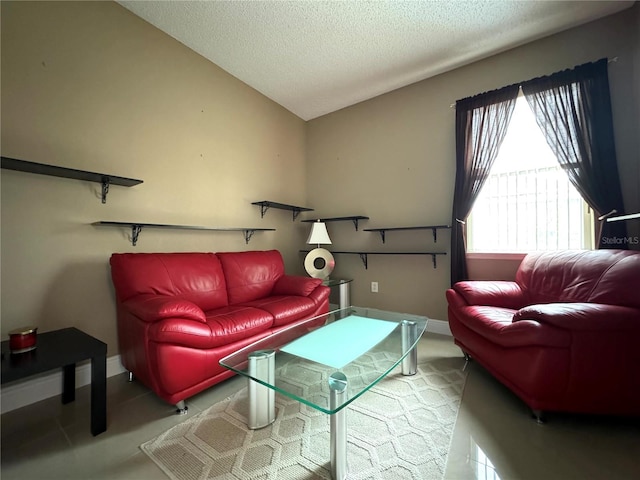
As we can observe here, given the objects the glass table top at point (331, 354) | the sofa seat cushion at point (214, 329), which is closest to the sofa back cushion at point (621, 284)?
the glass table top at point (331, 354)

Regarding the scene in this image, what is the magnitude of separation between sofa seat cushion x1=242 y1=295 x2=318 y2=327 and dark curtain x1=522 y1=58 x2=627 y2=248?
2.31m

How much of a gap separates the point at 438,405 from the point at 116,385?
205 cm

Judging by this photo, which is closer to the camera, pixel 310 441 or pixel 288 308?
pixel 310 441

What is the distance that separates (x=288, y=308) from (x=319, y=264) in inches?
48.3

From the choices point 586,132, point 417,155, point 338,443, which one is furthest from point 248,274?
point 586,132

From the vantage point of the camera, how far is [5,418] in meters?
1.34

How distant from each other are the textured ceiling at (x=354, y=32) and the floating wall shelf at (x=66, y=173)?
1.35 m

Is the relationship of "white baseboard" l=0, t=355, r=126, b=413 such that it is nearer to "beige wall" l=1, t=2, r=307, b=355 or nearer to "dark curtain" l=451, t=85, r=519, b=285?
"beige wall" l=1, t=2, r=307, b=355

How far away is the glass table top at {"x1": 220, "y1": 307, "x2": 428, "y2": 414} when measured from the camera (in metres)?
1.01

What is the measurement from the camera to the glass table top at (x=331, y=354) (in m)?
1.01

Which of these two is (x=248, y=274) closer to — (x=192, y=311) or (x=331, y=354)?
(x=192, y=311)

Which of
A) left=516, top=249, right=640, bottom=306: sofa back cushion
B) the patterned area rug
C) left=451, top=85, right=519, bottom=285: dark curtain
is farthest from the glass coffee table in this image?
left=451, top=85, right=519, bottom=285: dark curtain

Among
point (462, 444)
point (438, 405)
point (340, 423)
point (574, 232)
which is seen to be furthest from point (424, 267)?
point (340, 423)

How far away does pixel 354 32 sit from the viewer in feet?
6.87
